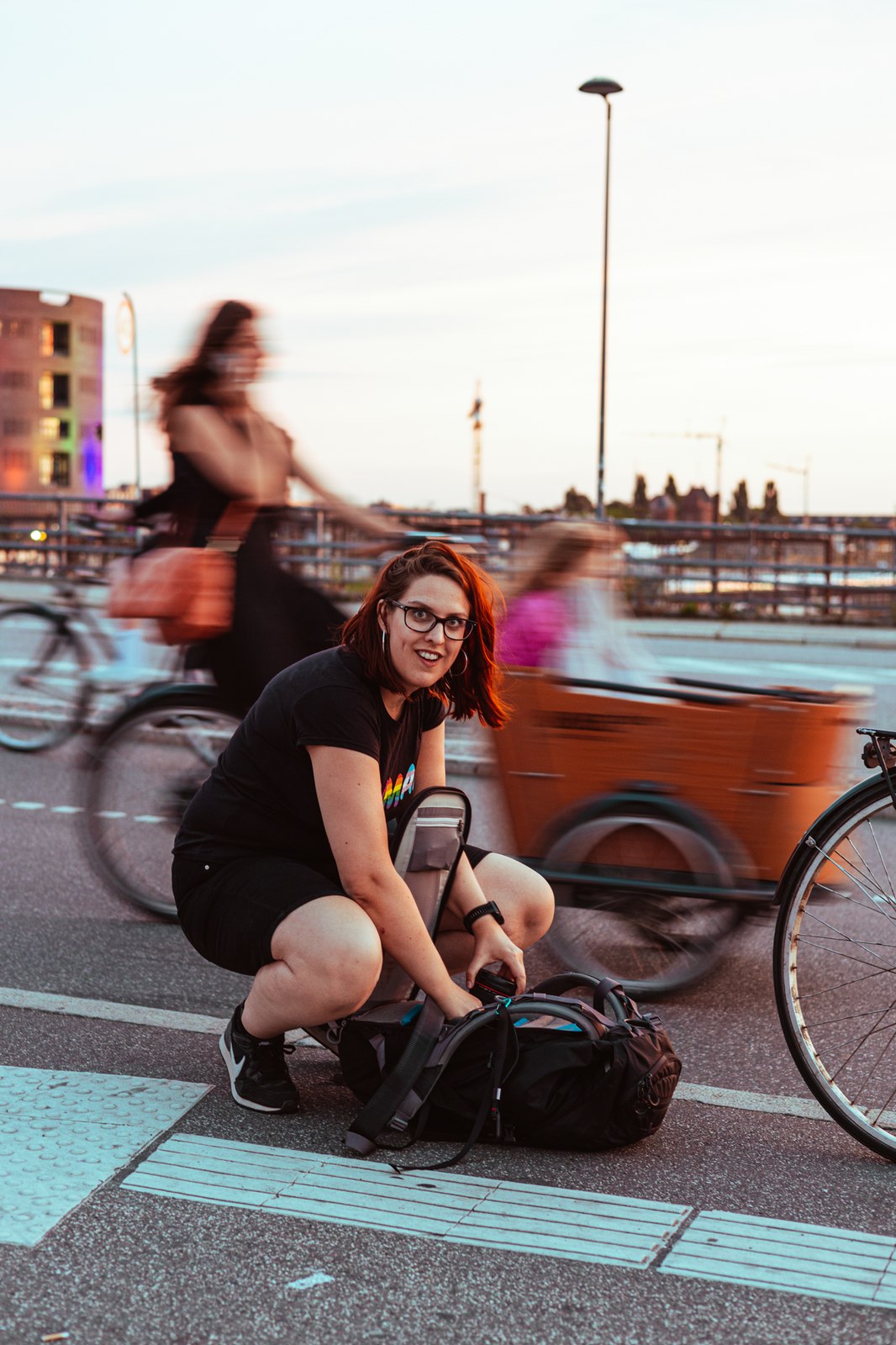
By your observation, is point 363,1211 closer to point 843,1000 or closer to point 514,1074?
point 514,1074

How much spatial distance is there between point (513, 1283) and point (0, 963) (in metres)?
2.40

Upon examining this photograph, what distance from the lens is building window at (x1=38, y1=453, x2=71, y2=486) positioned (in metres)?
109

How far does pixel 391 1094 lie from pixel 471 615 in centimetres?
106

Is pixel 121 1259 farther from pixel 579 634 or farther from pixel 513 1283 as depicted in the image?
pixel 579 634

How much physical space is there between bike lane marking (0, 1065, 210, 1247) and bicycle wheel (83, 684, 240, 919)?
59.4 inches

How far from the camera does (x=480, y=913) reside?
12.2ft

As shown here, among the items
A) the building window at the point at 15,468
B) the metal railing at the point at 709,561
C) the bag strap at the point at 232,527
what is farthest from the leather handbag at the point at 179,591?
the building window at the point at 15,468

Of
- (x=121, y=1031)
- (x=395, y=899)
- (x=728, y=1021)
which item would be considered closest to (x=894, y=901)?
(x=728, y=1021)

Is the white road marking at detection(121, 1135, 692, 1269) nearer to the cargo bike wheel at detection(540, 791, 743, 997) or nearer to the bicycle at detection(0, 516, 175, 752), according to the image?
the cargo bike wheel at detection(540, 791, 743, 997)

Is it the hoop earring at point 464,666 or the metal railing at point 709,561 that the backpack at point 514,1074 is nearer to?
the hoop earring at point 464,666

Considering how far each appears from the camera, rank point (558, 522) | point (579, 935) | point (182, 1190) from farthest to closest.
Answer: point (558, 522), point (579, 935), point (182, 1190)

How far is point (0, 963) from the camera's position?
470 centimetres

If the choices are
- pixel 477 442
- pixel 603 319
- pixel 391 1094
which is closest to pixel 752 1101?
pixel 391 1094

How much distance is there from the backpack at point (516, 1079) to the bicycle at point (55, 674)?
5.31 m
